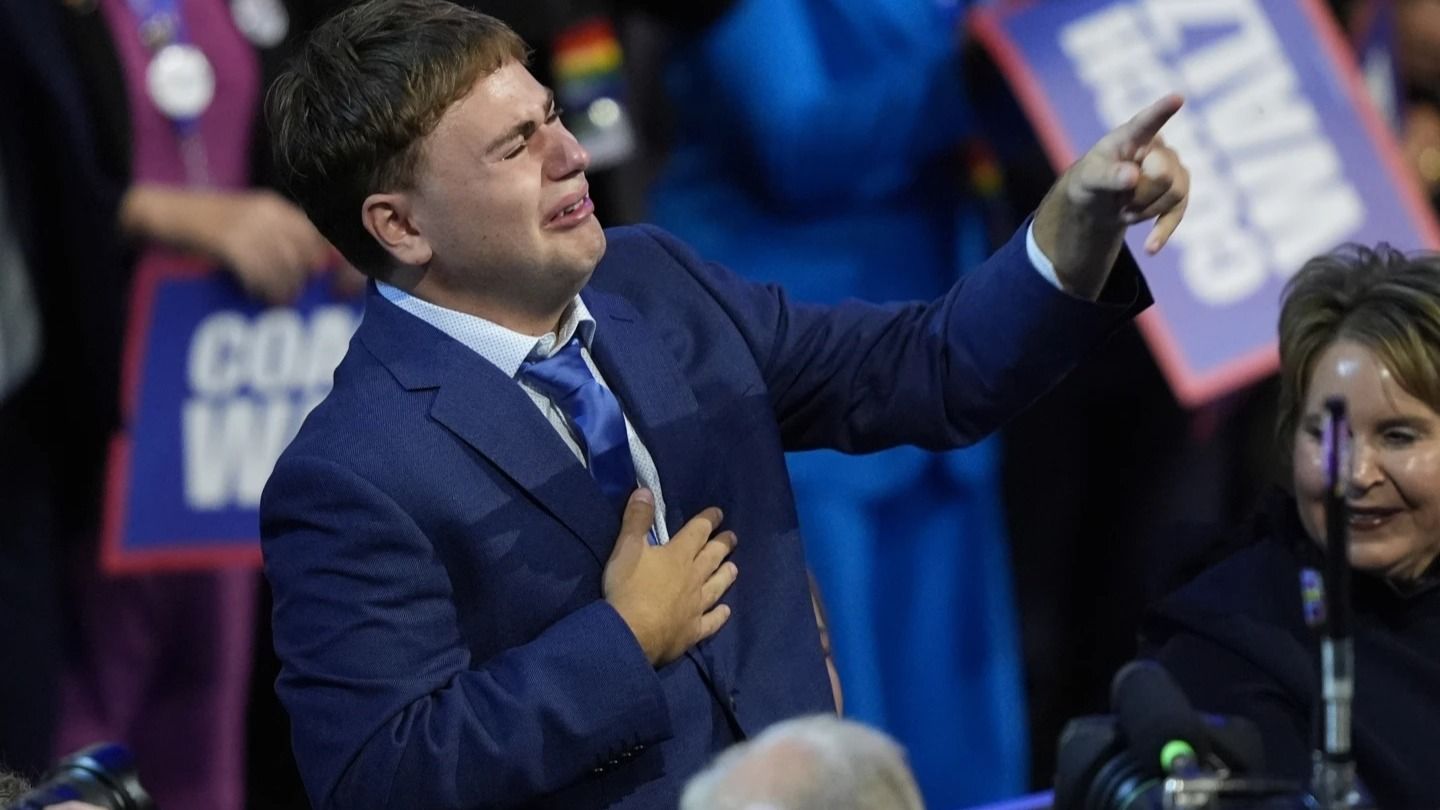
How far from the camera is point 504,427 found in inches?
79.8

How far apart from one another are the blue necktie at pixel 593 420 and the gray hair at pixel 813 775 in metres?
0.53

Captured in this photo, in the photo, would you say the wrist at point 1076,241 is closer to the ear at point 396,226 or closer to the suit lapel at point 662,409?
the suit lapel at point 662,409

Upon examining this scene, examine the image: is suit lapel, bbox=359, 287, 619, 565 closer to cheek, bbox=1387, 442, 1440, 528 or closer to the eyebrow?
the eyebrow

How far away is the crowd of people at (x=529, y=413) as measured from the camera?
1.94 meters

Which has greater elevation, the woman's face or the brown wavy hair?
the brown wavy hair

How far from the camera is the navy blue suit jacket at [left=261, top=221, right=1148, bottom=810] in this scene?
1915 mm

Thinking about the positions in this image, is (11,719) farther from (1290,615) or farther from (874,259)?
(1290,615)

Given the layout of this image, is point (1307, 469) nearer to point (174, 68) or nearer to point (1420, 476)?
point (1420, 476)

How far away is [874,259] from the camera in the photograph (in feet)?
11.2

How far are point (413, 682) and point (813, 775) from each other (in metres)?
0.52

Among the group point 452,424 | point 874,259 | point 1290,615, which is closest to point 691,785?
point 452,424

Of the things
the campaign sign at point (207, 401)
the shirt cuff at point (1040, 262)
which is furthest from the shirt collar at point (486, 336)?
the campaign sign at point (207, 401)

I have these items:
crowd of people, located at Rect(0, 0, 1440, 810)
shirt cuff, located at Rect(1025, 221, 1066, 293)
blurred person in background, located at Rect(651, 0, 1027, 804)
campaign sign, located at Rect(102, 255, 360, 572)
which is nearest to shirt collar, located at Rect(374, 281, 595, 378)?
crowd of people, located at Rect(0, 0, 1440, 810)

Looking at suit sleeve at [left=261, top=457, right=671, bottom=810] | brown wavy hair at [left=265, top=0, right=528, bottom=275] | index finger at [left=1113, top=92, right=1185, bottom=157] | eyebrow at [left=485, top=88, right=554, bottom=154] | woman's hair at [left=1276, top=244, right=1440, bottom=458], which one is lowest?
woman's hair at [left=1276, top=244, right=1440, bottom=458]
